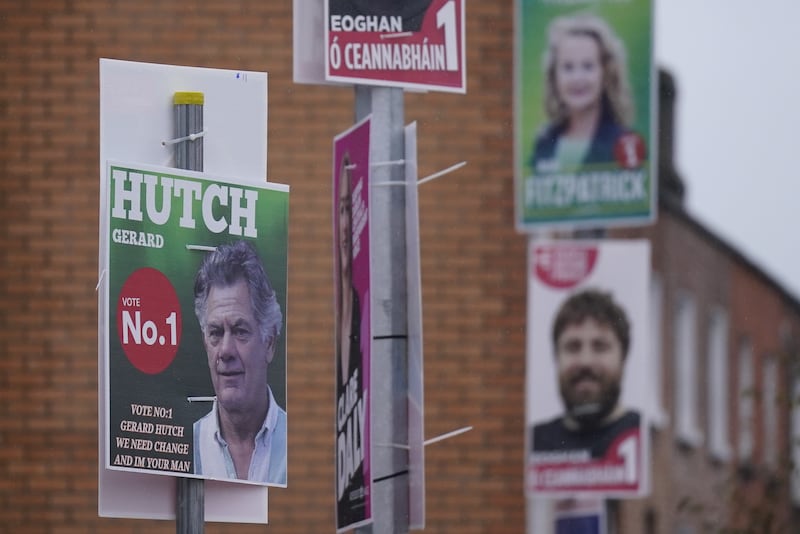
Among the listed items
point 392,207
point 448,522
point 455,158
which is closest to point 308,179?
point 455,158

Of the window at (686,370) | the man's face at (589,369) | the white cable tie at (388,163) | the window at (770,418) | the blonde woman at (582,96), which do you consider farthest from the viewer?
the window at (770,418)

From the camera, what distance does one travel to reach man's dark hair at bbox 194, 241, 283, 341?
6.46 m

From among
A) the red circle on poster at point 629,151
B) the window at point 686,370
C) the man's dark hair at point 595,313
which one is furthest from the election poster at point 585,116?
the window at point 686,370

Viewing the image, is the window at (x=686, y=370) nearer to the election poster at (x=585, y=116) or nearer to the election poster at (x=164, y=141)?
the election poster at (x=585, y=116)

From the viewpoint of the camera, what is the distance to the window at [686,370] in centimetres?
3097

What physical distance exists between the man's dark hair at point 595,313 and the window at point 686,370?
52.9 ft

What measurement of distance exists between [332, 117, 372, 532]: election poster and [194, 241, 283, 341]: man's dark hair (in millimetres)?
357

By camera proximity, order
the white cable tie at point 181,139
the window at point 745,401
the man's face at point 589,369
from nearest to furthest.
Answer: the white cable tie at point 181,139 → the man's face at point 589,369 → the window at point 745,401

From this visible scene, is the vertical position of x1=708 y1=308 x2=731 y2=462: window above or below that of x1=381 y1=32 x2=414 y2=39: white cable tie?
above

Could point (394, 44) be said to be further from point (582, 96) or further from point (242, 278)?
point (582, 96)

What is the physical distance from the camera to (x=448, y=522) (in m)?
14.0

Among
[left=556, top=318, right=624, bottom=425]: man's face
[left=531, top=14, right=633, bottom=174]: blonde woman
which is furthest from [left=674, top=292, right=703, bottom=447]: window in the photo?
[left=556, top=318, right=624, bottom=425]: man's face

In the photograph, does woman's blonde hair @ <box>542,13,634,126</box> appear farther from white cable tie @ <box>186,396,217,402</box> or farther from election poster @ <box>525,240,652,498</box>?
white cable tie @ <box>186,396,217,402</box>

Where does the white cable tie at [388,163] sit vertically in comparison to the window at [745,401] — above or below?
below
